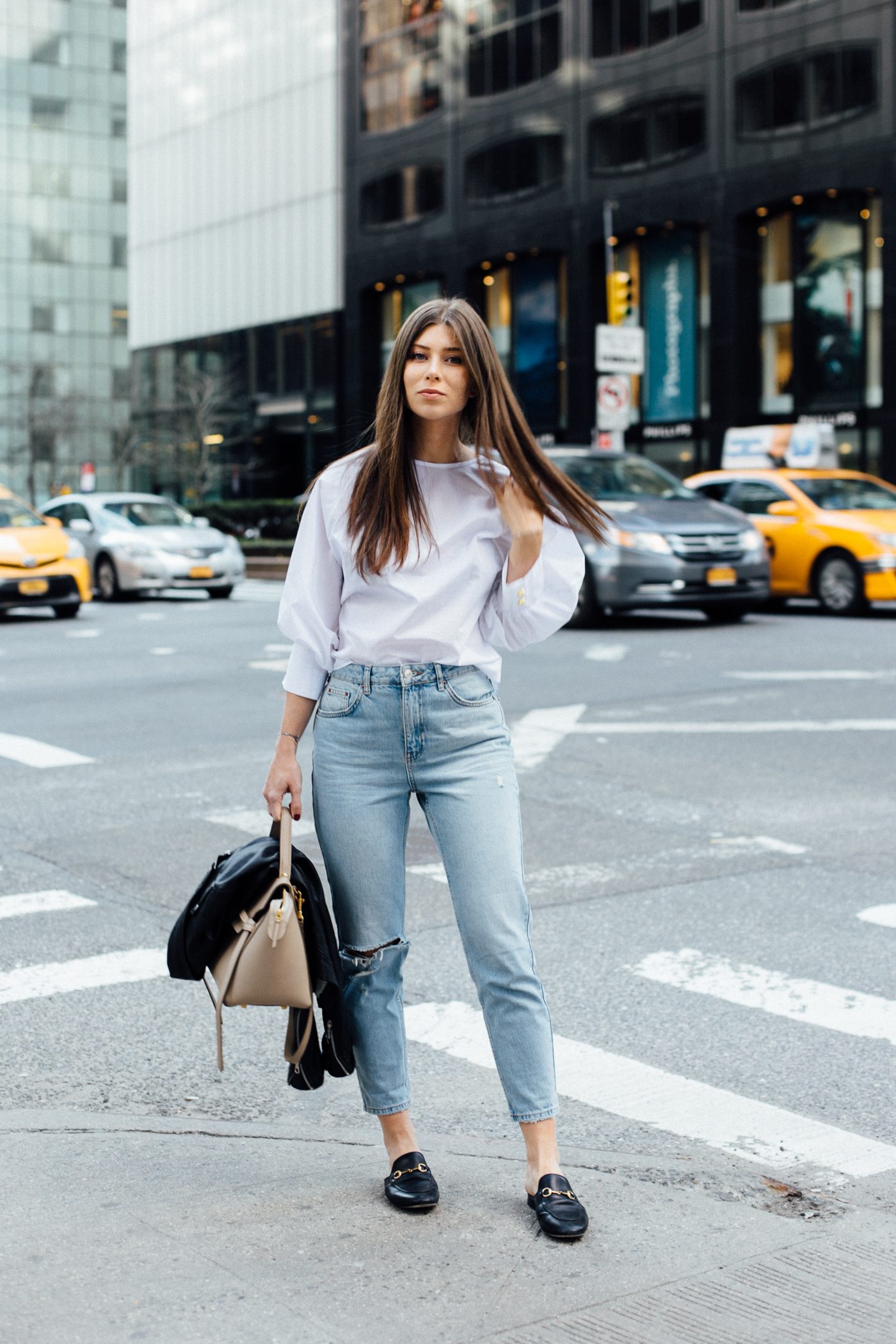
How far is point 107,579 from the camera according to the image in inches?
893

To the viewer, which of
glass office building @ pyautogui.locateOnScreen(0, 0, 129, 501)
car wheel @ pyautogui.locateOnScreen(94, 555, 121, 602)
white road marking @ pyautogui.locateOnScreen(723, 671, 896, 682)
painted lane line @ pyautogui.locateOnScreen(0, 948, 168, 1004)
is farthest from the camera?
glass office building @ pyautogui.locateOnScreen(0, 0, 129, 501)

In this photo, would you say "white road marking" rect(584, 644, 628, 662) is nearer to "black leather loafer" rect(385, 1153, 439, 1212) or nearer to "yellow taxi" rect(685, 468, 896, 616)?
"yellow taxi" rect(685, 468, 896, 616)

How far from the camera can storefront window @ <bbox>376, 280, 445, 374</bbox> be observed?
4831 cm

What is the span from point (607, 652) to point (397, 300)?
37242 mm

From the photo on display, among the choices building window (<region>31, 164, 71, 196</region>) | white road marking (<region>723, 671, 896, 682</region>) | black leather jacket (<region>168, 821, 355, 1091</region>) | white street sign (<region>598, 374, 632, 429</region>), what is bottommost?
white road marking (<region>723, 671, 896, 682</region>)

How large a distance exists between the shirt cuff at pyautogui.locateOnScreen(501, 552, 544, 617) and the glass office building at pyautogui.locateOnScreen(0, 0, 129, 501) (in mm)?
86748

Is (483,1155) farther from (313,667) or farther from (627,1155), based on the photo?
(313,667)

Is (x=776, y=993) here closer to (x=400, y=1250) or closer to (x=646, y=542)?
(x=400, y=1250)

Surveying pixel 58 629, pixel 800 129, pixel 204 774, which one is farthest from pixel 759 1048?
pixel 800 129

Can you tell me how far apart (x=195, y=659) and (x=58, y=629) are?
4480mm

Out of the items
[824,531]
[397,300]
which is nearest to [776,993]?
[824,531]

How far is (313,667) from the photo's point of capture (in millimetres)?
3297

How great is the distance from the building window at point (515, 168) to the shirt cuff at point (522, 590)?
41403 mm

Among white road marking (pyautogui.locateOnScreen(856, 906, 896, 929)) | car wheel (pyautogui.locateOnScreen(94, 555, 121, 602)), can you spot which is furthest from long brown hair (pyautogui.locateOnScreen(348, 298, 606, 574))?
car wheel (pyautogui.locateOnScreen(94, 555, 121, 602))
